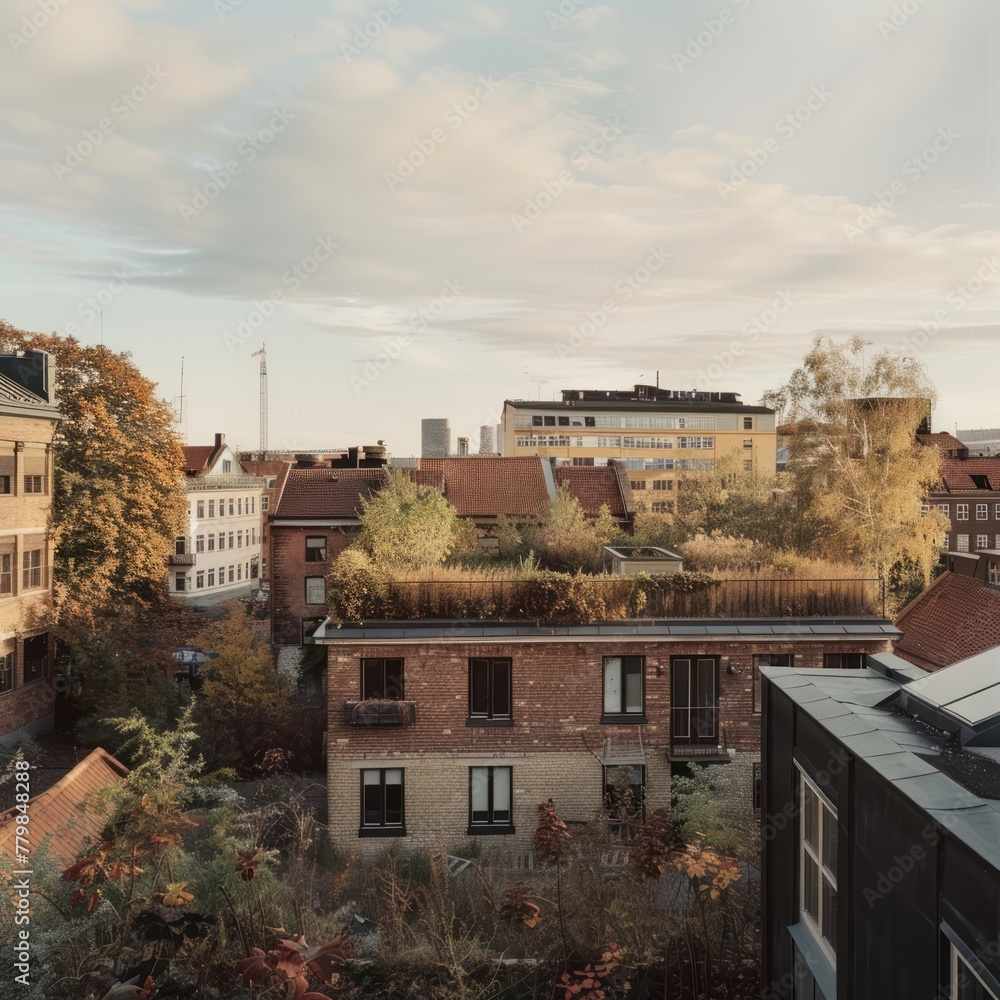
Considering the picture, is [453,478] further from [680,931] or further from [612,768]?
[680,931]

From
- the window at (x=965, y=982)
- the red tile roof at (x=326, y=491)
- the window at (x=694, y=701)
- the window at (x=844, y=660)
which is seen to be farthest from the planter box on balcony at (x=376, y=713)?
the red tile roof at (x=326, y=491)

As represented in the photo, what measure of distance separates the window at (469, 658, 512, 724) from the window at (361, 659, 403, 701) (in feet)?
5.06

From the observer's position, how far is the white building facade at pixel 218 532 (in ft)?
158

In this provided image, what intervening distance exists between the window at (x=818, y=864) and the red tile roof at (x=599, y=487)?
86.1 ft

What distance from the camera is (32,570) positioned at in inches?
995

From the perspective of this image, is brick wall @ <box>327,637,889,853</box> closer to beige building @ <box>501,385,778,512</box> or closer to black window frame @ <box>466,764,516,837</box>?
black window frame @ <box>466,764,516,837</box>

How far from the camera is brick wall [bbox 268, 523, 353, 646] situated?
31.9 meters

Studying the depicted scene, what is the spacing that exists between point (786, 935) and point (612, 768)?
322 inches

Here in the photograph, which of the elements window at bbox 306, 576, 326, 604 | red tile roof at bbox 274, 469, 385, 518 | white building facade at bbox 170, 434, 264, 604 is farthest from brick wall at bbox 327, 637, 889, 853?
white building facade at bbox 170, 434, 264, 604

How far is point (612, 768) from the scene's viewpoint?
661 inches

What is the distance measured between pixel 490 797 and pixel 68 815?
792 cm

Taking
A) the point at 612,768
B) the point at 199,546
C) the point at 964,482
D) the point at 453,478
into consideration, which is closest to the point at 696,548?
the point at 612,768

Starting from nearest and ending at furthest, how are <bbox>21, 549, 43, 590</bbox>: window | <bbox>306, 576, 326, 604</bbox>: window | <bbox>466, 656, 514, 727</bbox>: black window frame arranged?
<bbox>466, 656, 514, 727</bbox>: black window frame < <bbox>21, 549, 43, 590</bbox>: window < <bbox>306, 576, 326, 604</bbox>: window

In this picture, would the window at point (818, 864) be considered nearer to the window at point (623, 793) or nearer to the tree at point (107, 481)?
the window at point (623, 793)
